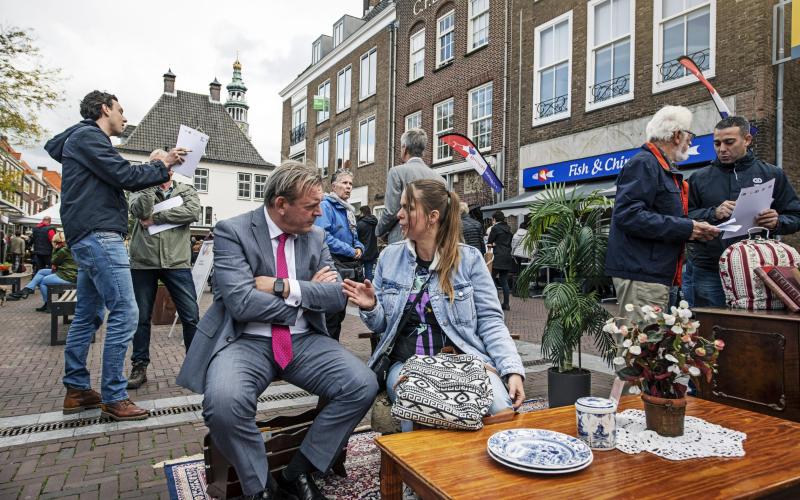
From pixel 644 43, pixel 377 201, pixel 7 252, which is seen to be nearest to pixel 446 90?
pixel 377 201

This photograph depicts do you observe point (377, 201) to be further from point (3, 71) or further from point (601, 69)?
point (3, 71)

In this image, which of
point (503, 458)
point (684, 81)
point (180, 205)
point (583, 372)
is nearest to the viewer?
point (503, 458)

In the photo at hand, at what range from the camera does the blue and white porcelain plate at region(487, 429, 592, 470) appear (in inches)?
61.7

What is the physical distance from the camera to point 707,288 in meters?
3.83

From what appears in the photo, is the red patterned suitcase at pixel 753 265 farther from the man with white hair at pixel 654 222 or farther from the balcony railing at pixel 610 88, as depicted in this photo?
the balcony railing at pixel 610 88

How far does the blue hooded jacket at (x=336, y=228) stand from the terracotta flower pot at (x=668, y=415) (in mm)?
2766

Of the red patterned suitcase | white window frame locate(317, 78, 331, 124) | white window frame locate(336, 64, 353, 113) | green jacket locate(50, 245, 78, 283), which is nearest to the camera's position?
the red patterned suitcase

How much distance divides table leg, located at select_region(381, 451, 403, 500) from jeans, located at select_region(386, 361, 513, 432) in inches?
13.9

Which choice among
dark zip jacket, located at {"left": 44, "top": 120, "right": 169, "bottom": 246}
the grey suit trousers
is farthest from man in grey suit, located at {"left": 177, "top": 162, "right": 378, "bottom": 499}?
dark zip jacket, located at {"left": 44, "top": 120, "right": 169, "bottom": 246}

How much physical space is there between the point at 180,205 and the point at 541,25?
1205 cm

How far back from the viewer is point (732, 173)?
12.6 ft

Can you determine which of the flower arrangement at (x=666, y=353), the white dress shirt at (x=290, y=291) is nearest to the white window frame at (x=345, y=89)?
the white dress shirt at (x=290, y=291)

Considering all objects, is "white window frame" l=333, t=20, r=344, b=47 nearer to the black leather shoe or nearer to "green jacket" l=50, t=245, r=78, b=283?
"green jacket" l=50, t=245, r=78, b=283

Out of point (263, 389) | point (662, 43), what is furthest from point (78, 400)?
point (662, 43)
